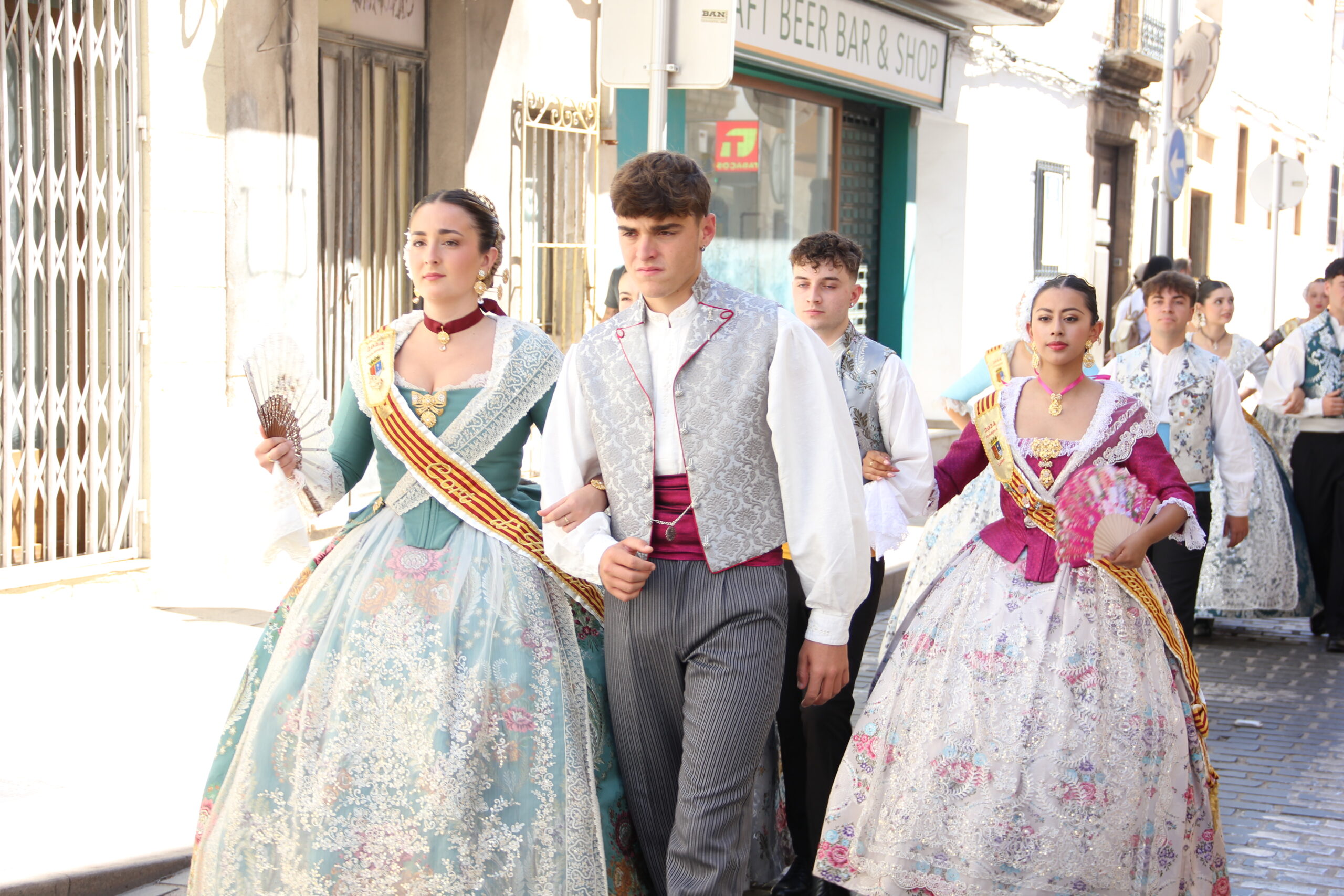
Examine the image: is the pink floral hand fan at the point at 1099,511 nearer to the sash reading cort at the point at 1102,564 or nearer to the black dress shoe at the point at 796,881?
the sash reading cort at the point at 1102,564

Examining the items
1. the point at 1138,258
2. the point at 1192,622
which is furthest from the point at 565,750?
the point at 1138,258

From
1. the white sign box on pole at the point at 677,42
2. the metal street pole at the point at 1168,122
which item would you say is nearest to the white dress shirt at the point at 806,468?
the white sign box on pole at the point at 677,42

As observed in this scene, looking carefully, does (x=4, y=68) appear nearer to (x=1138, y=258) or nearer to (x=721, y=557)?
(x=721, y=557)

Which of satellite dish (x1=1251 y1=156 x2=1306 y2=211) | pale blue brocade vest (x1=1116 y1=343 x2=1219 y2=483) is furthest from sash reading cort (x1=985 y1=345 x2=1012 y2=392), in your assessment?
satellite dish (x1=1251 y1=156 x2=1306 y2=211)

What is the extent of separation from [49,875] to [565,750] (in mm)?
1516

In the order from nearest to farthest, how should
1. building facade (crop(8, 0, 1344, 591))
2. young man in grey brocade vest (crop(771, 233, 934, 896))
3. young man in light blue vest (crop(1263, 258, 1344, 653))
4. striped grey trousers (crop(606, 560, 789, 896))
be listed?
striped grey trousers (crop(606, 560, 789, 896)) < young man in grey brocade vest (crop(771, 233, 934, 896)) < building facade (crop(8, 0, 1344, 591)) < young man in light blue vest (crop(1263, 258, 1344, 653))

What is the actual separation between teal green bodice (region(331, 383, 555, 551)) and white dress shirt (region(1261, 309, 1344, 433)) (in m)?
5.34

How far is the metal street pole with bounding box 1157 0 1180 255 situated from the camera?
13.0 m

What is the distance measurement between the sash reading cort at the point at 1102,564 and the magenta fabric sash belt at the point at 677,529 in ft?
4.09

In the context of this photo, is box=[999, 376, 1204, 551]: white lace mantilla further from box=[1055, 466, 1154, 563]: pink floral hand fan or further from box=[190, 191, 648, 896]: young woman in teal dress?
box=[190, 191, 648, 896]: young woman in teal dress

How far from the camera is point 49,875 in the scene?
4.00 metres

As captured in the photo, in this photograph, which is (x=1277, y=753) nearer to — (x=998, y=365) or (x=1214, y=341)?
(x=998, y=365)

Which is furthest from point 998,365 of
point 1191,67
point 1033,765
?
point 1191,67

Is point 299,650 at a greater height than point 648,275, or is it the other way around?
point 648,275
